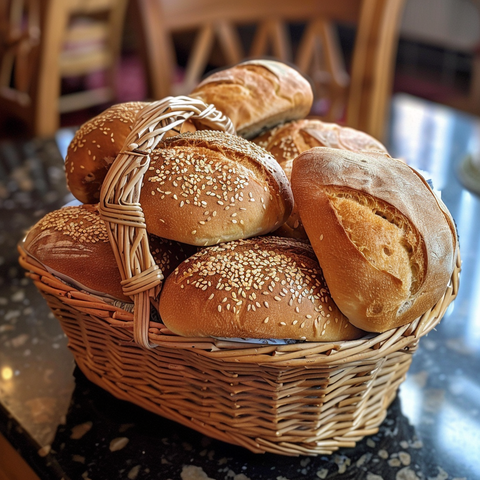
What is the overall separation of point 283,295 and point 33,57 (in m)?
1.82

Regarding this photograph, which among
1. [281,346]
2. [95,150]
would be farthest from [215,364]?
[95,150]

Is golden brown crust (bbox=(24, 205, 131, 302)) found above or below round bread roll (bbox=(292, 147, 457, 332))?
below

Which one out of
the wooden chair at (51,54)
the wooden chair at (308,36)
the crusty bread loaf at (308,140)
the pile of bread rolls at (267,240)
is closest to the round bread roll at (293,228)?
the pile of bread rolls at (267,240)

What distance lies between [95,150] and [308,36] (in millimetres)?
1398

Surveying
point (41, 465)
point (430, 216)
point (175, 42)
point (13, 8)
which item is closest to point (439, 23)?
point (175, 42)

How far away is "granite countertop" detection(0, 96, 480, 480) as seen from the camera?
0.74 meters

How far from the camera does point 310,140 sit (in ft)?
3.28

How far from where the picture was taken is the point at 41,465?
75cm

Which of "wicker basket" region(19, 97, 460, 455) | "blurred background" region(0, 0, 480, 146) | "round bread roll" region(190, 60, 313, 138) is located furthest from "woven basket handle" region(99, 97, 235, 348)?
"blurred background" region(0, 0, 480, 146)

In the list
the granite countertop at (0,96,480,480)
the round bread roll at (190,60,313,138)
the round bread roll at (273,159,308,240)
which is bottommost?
the granite countertop at (0,96,480,480)

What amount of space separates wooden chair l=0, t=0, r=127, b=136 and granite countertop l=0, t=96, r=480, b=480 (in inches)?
Answer: 41.3

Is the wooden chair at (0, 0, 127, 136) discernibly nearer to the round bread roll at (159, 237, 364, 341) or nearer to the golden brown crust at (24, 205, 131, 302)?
the golden brown crust at (24, 205, 131, 302)

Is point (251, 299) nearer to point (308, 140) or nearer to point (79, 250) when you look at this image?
point (79, 250)

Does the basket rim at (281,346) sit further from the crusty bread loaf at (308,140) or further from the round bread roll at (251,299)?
the crusty bread loaf at (308,140)
